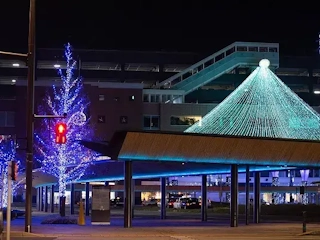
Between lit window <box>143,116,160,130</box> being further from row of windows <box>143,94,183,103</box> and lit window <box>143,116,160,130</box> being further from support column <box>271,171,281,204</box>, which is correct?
support column <box>271,171,281,204</box>

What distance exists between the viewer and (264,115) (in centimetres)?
5450

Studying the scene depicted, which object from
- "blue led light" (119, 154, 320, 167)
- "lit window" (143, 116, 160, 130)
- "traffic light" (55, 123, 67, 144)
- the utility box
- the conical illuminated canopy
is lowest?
the utility box

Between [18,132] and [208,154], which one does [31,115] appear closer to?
[208,154]

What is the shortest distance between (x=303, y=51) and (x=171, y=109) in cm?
3473

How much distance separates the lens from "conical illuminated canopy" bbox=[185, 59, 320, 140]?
52.3 meters

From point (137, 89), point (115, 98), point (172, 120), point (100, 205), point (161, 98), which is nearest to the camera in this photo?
point (100, 205)

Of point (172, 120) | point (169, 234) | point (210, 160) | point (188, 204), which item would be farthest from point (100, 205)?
point (172, 120)

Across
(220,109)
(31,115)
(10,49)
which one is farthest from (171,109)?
(31,115)

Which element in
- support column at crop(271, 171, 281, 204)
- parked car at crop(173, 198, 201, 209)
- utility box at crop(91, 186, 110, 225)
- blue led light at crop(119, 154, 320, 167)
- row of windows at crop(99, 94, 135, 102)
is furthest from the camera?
row of windows at crop(99, 94, 135, 102)

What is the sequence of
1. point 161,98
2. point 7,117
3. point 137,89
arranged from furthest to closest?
point 161,98 → point 137,89 → point 7,117

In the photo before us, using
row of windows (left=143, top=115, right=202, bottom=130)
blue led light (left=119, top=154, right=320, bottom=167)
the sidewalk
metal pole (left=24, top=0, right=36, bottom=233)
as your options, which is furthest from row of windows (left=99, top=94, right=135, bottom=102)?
metal pole (left=24, top=0, right=36, bottom=233)

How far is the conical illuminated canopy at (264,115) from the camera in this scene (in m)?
52.3

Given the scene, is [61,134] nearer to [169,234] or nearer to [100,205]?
[169,234]

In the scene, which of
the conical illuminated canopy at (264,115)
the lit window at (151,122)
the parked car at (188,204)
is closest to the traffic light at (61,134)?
the conical illuminated canopy at (264,115)
